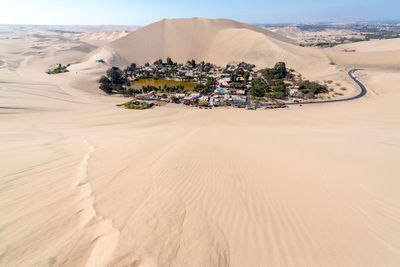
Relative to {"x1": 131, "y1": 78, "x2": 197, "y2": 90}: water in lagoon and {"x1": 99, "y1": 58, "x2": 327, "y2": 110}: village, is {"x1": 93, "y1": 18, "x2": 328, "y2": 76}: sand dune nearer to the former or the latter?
{"x1": 99, "y1": 58, "x2": 327, "y2": 110}: village

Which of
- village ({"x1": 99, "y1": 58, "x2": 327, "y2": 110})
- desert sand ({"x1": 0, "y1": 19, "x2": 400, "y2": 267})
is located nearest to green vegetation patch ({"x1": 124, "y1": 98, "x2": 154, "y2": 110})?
village ({"x1": 99, "y1": 58, "x2": 327, "y2": 110})

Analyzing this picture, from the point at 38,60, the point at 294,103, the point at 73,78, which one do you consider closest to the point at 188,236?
the point at 294,103

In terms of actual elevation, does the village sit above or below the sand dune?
below

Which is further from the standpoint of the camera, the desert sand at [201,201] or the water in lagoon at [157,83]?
the water in lagoon at [157,83]

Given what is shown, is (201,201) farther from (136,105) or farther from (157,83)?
(157,83)

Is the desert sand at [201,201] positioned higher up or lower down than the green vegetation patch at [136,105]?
higher up

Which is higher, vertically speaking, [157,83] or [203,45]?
[203,45]

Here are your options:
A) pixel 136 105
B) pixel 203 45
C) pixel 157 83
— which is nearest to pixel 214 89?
pixel 157 83

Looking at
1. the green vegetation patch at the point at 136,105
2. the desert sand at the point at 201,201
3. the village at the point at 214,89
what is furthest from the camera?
the village at the point at 214,89

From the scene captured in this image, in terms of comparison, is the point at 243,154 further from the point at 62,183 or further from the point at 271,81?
the point at 271,81

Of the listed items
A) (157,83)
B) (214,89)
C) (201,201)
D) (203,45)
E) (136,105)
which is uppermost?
(203,45)

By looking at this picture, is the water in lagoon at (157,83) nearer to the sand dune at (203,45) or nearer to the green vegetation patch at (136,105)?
the green vegetation patch at (136,105)

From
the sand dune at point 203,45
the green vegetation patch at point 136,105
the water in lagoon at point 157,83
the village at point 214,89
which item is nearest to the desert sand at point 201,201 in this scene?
the green vegetation patch at point 136,105
